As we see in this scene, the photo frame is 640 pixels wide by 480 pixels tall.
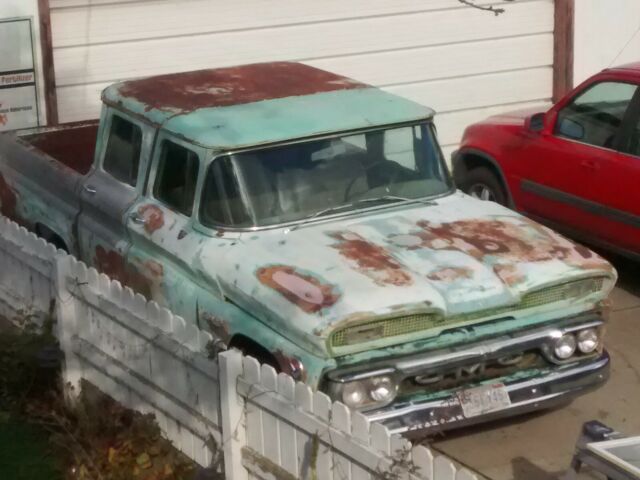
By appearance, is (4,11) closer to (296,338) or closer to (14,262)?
(14,262)

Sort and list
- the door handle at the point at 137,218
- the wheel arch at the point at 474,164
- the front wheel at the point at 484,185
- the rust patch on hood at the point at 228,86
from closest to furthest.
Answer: the door handle at the point at 137,218 < the rust patch on hood at the point at 228,86 < the wheel arch at the point at 474,164 < the front wheel at the point at 484,185

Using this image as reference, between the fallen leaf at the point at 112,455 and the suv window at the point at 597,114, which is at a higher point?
the suv window at the point at 597,114

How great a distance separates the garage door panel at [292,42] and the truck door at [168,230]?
3.68m

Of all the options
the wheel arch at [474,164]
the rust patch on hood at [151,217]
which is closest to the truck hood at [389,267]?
the rust patch on hood at [151,217]

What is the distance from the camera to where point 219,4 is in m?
11.5

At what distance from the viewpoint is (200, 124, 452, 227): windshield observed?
23.6ft

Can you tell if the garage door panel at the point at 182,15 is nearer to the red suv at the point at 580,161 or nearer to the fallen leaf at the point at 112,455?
the red suv at the point at 580,161

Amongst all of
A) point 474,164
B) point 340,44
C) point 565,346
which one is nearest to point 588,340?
point 565,346

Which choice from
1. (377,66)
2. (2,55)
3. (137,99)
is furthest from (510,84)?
(137,99)

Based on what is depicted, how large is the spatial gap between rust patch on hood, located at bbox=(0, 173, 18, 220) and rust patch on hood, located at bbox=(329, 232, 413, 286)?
3.12 m

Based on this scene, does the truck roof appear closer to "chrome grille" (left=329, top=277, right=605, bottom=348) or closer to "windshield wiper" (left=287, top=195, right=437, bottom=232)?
"windshield wiper" (left=287, top=195, right=437, bottom=232)

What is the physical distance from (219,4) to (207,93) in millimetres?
3647

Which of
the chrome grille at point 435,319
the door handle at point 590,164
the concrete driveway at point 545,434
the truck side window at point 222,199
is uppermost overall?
the truck side window at point 222,199

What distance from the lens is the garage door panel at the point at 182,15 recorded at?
11.0m
